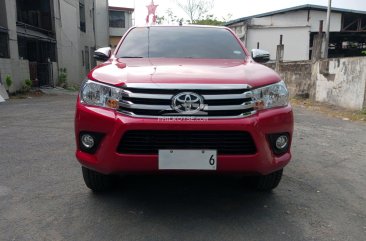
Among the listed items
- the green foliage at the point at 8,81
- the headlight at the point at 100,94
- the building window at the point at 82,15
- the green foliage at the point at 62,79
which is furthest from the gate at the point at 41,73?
the headlight at the point at 100,94

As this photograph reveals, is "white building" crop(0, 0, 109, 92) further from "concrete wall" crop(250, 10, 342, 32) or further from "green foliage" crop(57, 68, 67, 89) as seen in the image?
"concrete wall" crop(250, 10, 342, 32)

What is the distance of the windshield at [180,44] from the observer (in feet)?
12.8

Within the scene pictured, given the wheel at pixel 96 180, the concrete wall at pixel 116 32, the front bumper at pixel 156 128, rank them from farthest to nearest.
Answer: the concrete wall at pixel 116 32 → the wheel at pixel 96 180 → the front bumper at pixel 156 128

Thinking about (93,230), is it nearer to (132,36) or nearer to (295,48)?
(132,36)

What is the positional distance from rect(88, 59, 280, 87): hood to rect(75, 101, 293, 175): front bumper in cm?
28

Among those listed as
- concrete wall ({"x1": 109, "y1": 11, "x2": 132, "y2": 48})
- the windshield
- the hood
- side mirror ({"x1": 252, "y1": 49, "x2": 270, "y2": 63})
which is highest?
concrete wall ({"x1": 109, "y1": 11, "x2": 132, "y2": 48})

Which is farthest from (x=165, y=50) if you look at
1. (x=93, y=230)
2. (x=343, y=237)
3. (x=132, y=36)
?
(x=343, y=237)

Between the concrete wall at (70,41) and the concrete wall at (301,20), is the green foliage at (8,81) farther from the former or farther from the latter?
the concrete wall at (301,20)

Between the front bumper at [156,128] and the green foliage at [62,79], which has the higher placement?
the front bumper at [156,128]

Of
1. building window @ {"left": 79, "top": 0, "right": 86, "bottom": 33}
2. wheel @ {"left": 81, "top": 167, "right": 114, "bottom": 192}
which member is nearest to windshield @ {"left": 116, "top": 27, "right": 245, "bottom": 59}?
wheel @ {"left": 81, "top": 167, "right": 114, "bottom": 192}

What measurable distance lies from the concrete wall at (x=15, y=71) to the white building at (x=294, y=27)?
14.9 metres

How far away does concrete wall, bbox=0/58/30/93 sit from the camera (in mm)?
13237

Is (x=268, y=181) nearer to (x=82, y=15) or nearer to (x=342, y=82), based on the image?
(x=342, y=82)

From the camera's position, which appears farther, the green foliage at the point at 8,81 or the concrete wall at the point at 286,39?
the concrete wall at the point at 286,39
